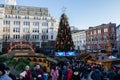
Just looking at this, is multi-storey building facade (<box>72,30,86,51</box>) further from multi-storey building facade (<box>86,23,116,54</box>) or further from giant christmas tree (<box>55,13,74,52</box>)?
giant christmas tree (<box>55,13,74,52</box>)

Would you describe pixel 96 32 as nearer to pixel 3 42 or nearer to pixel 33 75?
pixel 3 42

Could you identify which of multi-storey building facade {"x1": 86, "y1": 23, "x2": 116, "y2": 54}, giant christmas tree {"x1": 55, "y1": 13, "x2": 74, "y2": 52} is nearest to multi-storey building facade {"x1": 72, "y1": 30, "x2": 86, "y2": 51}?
multi-storey building facade {"x1": 86, "y1": 23, "x2": 116, "y2": 54}

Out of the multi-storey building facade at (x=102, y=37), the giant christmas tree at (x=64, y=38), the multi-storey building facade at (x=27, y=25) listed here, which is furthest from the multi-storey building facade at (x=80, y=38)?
the giant christmas tree at (x=64, y=38)

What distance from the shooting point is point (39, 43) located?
91.2 meters

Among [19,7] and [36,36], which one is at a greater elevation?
[19,7]

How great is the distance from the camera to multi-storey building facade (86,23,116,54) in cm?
9269

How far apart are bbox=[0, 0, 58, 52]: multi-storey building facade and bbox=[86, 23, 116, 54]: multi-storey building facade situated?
16.1m

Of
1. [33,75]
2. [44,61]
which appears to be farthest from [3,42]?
[33,75]

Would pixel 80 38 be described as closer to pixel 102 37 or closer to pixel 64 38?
pixel 102 37

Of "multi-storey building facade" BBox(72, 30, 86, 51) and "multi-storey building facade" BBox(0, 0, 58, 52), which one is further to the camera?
"multi-storey building facade" BBox(72, 30, 86, 51)

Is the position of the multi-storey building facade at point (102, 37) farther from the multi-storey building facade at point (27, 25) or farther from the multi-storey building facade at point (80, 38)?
the multi-storey building facade at point (27, 25)

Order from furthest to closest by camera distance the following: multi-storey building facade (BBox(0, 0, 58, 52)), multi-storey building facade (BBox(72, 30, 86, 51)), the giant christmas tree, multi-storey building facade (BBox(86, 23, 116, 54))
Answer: multi-storey building facade (BBox(72, 30, 86, 51))
multi-storey building facade (BBox(86, 23, 116, 54))
multi-storey building facade (BBox(0, 0, 58, 52))
the giant christmas tree

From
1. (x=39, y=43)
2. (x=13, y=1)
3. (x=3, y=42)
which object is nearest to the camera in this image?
(x=3, y=42)

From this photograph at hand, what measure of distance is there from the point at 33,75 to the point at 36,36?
76168 mm
